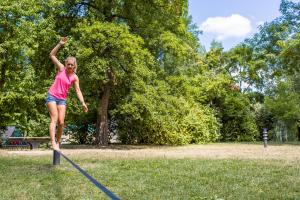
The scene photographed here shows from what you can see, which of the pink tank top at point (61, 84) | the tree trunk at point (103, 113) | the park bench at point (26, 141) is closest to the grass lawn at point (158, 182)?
the pink tank top at point (61, 84)

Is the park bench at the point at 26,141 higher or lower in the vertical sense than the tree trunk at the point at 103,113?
lower

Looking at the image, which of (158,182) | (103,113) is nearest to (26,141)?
(103,113)

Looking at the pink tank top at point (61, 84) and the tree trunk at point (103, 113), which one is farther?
the tree trunk at point (103, 113)

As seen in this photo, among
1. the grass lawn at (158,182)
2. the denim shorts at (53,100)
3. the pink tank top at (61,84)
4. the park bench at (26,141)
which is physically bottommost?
the grass lawn at (158,182)

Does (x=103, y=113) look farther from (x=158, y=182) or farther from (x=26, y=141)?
(x=158, y=182)

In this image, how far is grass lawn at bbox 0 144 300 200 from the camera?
5211 mm

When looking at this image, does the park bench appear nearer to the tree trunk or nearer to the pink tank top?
the tree trunk

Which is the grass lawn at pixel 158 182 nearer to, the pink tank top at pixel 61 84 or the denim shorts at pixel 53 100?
the denim shorts at pixel 53 100

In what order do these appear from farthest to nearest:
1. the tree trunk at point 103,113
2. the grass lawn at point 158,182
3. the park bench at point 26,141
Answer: the tree trunk at point 103,113 < the park bench at point 26,141 < the grass lawn at point 158,182

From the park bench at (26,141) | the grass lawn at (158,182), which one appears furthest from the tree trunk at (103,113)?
the grass lawn at (158,182)

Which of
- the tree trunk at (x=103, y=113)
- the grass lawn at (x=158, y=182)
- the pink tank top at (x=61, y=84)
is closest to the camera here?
the grass lawn at (x=158, y=182)

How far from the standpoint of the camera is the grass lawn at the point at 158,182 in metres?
5.21

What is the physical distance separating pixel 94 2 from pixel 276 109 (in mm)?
18630

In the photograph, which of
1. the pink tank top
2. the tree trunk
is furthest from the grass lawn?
the tree trunk
